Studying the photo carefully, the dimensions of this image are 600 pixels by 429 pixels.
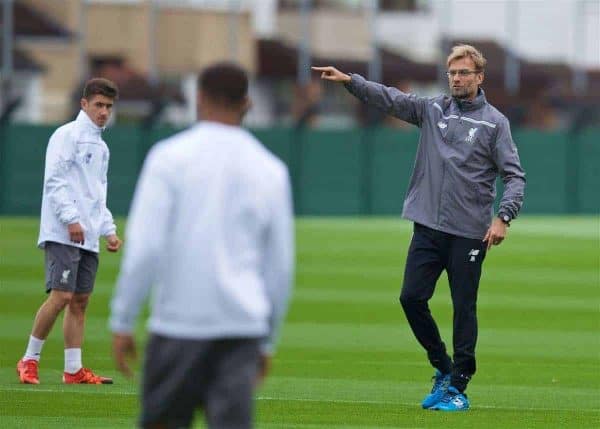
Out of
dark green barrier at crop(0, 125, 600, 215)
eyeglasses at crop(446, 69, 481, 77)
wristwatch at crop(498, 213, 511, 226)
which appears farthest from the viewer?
dark green barrier at crop(0, 125, 600, 215)

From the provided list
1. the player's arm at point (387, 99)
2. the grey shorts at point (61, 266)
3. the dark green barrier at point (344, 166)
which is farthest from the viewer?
the dark green barrier at point (344, 166)

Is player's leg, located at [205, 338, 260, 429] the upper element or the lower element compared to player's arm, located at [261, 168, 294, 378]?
lower

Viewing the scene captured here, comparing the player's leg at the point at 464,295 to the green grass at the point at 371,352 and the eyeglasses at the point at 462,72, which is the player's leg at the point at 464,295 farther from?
the eyeglasses at the point at 462,72

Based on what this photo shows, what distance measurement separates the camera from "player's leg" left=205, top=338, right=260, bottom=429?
6012 millimetres

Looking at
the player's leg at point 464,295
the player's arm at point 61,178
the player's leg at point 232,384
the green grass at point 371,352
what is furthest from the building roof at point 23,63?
the player's leg at point 232,384

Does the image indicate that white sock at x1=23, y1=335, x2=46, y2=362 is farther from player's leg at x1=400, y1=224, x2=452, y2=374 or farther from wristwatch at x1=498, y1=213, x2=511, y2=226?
wristwatch at x1=498, y1=213, x2=511, y2=226

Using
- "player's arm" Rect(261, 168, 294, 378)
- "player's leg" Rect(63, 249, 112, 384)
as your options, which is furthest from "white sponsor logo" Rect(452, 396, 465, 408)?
"player's arm" Rect(261, 168, 294, 378)

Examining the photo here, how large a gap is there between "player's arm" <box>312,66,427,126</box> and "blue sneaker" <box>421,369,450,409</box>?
5.23ft

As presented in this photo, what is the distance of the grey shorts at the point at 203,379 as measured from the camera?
602cm

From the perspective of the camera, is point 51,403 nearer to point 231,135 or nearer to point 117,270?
point 231,135

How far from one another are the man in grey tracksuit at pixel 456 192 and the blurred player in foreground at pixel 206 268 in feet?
13.4

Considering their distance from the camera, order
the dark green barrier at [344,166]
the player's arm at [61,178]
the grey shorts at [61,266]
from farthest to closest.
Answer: the dark green barrier at [344,166] < the grey shorts at [61,266] < the player's arm at [61,178]

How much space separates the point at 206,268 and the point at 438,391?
15.0 ft

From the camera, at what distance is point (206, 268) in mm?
6055
